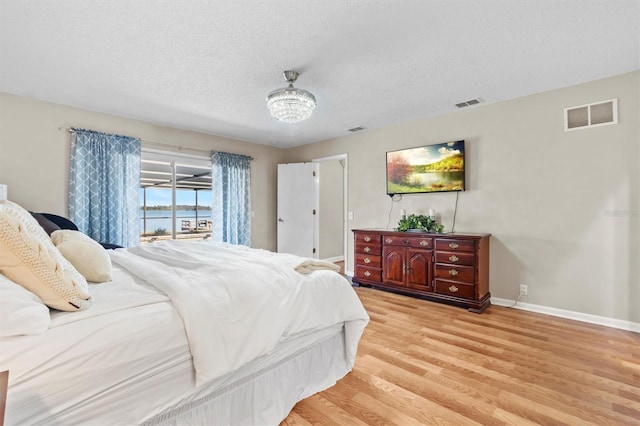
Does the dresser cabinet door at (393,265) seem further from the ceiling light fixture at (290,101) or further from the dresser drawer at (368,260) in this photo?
the ceiling light fixture at (290,101)

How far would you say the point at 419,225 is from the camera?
400 cm

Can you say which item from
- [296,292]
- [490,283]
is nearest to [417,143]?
[490,283]

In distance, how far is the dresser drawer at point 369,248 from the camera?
166 inches

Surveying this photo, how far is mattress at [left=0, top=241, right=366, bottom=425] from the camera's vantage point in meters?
0.98

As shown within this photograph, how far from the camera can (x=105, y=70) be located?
2721mm

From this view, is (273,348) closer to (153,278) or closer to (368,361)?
(153,278)

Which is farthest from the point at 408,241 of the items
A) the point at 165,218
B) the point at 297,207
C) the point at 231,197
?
the point at 165,218

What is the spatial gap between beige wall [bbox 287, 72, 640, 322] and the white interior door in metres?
2.13

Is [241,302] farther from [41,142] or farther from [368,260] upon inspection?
[41,142]

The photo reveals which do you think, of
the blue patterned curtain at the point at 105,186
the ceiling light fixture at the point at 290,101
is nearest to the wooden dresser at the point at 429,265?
the ceiling light fixture at the point at 290,101

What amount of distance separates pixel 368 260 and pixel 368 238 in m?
0.32

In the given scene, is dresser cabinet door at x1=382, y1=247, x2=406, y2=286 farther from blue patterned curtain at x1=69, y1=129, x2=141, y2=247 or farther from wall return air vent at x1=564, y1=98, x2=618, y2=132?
blue patterned curtain at x1=69, y1=129, x2=141, y2=247

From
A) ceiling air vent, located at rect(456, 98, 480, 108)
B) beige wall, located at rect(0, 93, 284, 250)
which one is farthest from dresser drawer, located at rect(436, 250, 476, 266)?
beige wall, located at rect(0, 93, 284, 250)

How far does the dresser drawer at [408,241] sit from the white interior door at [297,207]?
1.81m
